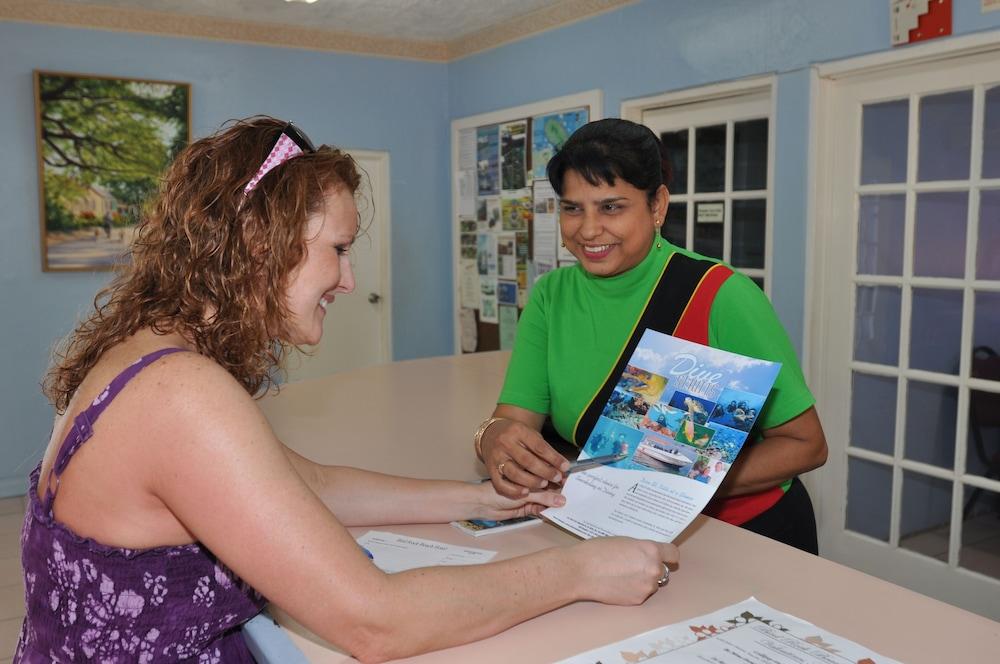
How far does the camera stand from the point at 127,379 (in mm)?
932

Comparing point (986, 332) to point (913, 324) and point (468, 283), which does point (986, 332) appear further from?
point (468, 283)

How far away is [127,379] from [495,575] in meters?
0.49

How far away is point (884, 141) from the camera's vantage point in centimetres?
324

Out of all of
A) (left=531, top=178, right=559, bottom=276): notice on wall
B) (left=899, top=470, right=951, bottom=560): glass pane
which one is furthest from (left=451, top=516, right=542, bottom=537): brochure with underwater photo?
(left=531, top=178, right=559, bottom=276): notice on wall

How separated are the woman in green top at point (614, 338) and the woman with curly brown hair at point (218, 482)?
0.38m

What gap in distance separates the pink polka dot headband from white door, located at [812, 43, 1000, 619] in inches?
106

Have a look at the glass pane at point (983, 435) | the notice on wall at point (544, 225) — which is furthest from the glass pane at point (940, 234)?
the notice on wall at point (544, 225)

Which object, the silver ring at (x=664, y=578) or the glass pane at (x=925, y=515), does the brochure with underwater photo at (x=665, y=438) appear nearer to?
the silver ring at (x=664, y=578)

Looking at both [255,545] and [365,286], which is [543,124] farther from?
[255,545]

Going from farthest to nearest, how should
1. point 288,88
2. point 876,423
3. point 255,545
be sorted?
point 288,88, point 876,423, point 255,545

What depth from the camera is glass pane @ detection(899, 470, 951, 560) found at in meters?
3.15

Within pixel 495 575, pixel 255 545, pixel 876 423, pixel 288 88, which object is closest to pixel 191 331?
pixel 255 545

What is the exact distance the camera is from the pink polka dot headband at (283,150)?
3.37ft

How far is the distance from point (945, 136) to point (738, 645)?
272cm
